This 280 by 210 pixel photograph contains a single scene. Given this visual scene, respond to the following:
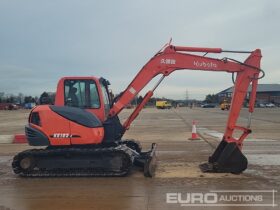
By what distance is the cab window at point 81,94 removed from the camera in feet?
38.4

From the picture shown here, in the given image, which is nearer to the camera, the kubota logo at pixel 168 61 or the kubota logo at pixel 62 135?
the kubota logo at pixel 62 135

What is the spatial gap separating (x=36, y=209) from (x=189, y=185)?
3.48 m

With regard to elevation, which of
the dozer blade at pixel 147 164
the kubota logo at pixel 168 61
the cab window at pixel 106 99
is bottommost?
the dozer blade at pixel 147 164

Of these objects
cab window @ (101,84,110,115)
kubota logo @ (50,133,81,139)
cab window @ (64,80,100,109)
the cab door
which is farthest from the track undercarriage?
cab window @ (101,84,110,115)

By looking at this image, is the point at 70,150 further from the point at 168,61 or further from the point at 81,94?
the point at 168,61

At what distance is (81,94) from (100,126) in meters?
1.07

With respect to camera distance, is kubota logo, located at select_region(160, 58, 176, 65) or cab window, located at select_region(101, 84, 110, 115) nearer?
kubota logo, located at select_region(160, 58, 176, 65)

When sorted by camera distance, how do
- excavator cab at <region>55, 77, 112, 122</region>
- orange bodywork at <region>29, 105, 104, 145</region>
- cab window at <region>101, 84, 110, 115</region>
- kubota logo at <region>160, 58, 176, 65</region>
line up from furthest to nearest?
cab window at <region>101, 84, 110, 115</region> → kubota logo at <region>160, 58, 176, 65</region> → excavator cab at <region>55, 77, 112, 122</region> → orange bodywork at <region>29, 105, 104, 145</region>

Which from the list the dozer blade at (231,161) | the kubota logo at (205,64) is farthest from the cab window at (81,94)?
the dozer blade at (231,161)

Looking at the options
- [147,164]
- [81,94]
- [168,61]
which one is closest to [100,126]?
[81,94]

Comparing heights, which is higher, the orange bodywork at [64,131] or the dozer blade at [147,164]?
the orange bodywork at [64,131]

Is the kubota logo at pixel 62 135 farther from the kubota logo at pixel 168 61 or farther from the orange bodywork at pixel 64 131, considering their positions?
the kubota logo at pixel 168 61

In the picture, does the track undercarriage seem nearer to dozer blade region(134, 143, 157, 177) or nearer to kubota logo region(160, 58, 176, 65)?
dozer blade region(134, 143, 157, 177)

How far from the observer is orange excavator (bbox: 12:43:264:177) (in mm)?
11078
